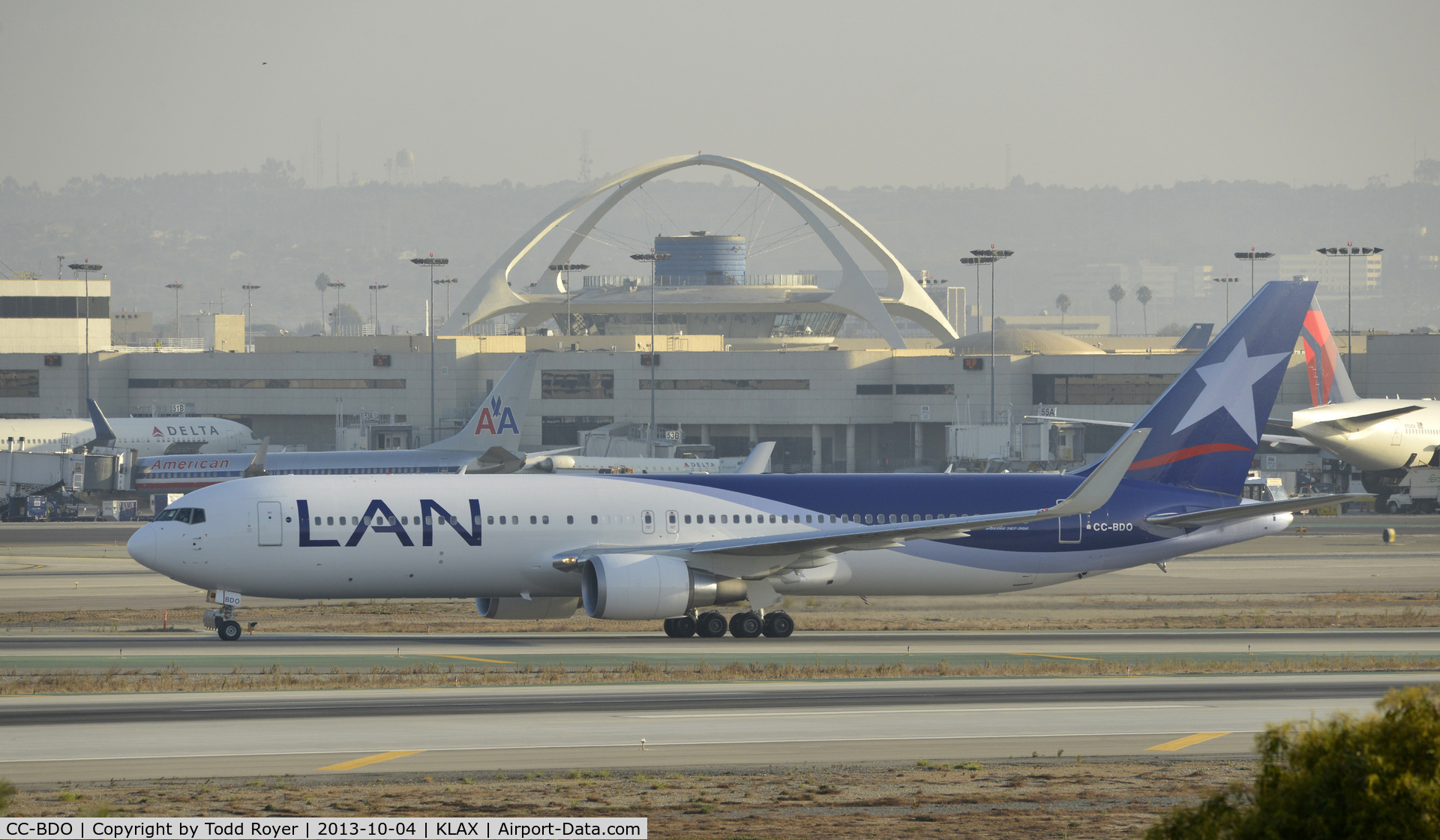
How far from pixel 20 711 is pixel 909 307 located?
583 feet

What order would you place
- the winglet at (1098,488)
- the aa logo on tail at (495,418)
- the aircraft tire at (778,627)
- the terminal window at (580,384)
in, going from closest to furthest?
the winglet at (1098,488), the aircraft tire at (778,627), the aa logo on tail at (495,418), the terminal window at (580,384)

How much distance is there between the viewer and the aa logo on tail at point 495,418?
78812 millimetres

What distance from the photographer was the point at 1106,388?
12494 centimetres

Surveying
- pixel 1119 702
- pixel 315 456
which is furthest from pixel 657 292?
pixel 1119 702

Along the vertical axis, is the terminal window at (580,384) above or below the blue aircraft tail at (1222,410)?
above

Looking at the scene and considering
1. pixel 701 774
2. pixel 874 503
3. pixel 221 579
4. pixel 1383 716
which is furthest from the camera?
pixel 874 503

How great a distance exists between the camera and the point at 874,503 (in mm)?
38375

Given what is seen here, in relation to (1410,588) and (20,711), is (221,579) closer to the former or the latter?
(20,711)

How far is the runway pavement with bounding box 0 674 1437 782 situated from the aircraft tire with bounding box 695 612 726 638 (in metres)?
8.64

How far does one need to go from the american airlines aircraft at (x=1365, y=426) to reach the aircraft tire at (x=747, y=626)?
5697cm

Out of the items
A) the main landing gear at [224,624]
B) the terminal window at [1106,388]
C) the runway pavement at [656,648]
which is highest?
the terminal window at [1106,388]

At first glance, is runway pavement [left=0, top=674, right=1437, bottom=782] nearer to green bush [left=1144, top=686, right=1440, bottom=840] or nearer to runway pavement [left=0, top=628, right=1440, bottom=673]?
runway pavement [left=0, top=628, right=1440, bottom=673]

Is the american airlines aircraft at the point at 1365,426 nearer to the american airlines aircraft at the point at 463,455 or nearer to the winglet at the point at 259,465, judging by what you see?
the american airlines aircraft at the point at 463,455

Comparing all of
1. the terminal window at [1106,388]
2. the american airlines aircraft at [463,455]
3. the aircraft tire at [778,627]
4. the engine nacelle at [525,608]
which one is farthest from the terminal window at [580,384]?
the aircraft tire at [778,627]
